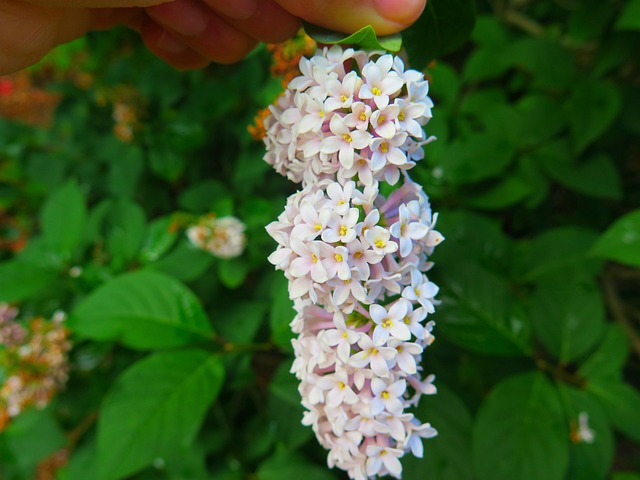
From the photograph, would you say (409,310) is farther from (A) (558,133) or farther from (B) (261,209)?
(A) (558,133)

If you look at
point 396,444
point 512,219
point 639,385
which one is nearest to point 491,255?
point 512,219

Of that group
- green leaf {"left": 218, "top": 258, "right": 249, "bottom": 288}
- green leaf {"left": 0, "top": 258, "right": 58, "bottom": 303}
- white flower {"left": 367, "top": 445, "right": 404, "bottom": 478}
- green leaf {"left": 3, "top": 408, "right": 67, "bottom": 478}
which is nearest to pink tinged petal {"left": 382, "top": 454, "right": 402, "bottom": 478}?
white flower {"left": 367, "top": 445, "right": 404, "bottom": 478}

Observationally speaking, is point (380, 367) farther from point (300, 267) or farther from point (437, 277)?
point (437, 277)

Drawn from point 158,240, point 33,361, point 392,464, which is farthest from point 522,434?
point 33,361

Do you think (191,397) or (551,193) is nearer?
(191,397)

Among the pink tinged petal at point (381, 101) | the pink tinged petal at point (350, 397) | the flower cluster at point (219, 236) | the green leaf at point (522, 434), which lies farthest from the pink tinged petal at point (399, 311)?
the flower cluster at point (219, 236)

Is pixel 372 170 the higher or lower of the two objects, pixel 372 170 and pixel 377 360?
the higher
